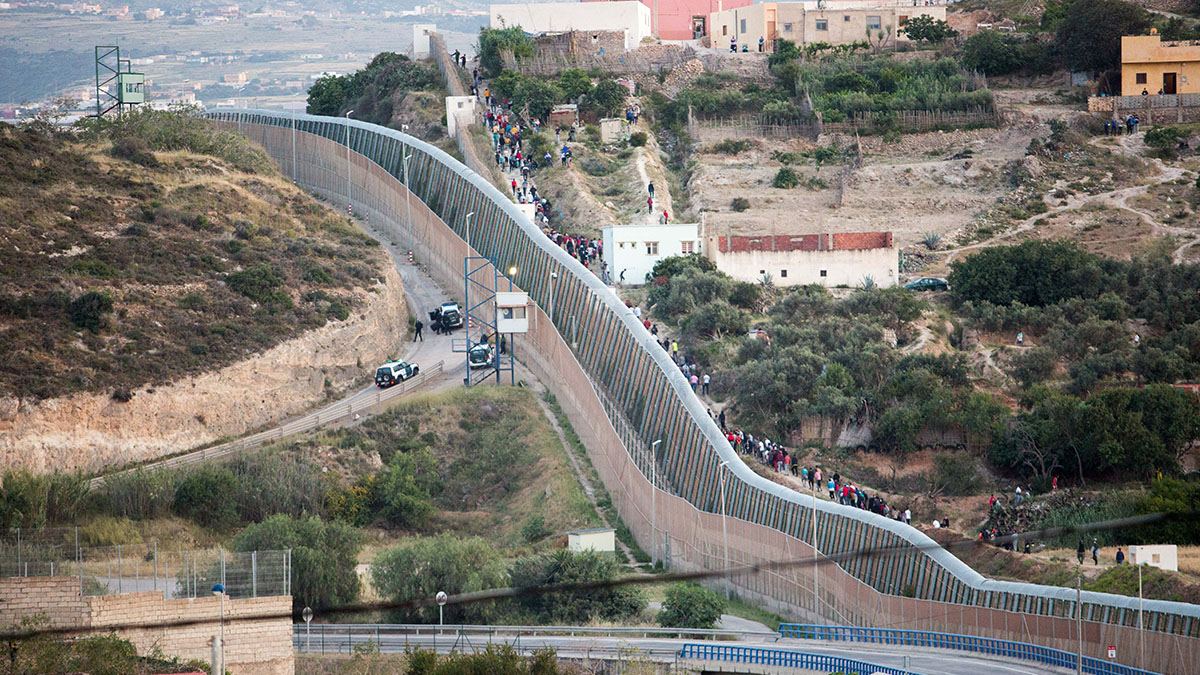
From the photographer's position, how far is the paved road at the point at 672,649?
42625mm

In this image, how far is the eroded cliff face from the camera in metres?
63.6

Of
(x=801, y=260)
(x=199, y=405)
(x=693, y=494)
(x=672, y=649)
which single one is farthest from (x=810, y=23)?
(x=672, y=649)

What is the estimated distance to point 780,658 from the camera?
44688 millimetres

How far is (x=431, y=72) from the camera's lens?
112 metres

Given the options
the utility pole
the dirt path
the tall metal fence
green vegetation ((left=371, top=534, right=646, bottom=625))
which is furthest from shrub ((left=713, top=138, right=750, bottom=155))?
the utility pole

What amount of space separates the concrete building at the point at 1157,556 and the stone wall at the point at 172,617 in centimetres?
2071

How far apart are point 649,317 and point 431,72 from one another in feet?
129

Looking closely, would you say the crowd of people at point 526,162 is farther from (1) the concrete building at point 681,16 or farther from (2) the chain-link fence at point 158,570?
(2) the chain-link fence at point 158,570

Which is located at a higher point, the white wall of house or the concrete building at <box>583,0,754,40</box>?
the concrete building at <box>583,0,754,40</box>

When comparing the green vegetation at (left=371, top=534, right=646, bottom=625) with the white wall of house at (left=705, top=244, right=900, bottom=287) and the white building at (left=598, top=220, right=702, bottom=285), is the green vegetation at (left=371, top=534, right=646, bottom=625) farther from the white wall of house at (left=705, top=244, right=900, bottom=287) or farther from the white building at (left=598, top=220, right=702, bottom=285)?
the white wall of house at (left=705, top=244, right=900, bottom=287)

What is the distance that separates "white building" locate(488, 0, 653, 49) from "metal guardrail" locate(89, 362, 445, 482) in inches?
1607

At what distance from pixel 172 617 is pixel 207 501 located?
1721cm

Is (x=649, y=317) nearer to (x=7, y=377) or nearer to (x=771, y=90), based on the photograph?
(x=7, y=377)

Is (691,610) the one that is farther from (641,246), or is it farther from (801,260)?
(801,260)
